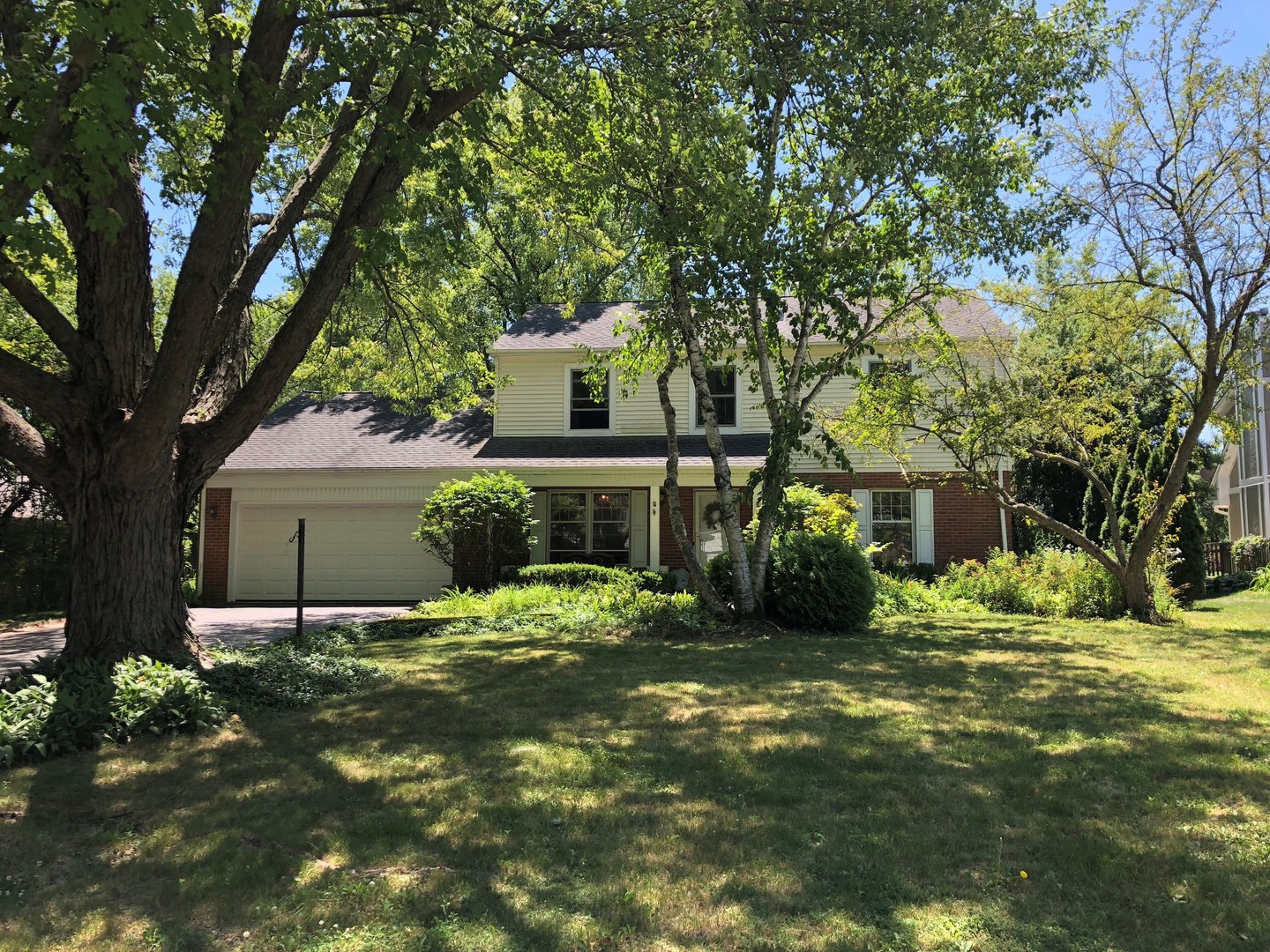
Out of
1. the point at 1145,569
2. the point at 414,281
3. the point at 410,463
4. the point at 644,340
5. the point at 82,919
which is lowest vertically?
the point at 82,919

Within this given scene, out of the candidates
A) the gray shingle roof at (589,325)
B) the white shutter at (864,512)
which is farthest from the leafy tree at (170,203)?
the white shutter at (864,512)

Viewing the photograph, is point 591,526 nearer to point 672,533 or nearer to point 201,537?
point 672,533

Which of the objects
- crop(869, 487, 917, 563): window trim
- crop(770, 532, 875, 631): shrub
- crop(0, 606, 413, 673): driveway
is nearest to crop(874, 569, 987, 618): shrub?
crop(770, 532, 875, 631): shrub

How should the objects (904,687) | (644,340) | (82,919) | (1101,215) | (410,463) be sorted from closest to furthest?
(82,919), (904,687), (1101,215), (644,340), (410,463)

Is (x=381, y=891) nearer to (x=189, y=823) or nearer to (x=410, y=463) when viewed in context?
(x=189, y=823)

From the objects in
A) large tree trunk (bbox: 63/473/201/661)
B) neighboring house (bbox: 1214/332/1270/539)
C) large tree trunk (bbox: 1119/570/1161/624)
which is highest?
neighboring house (bbox: 1214/332/1270/539)

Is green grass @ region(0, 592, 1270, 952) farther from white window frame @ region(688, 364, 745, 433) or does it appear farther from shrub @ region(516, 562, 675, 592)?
white window frame @ region(688, 364, 745, 433)

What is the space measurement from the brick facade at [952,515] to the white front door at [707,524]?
18 cm

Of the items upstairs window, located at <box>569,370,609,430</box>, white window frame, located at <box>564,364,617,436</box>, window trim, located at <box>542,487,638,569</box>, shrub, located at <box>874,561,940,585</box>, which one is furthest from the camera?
upstairs window, located at <box>569,370,609,430</box>

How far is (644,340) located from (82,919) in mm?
10039

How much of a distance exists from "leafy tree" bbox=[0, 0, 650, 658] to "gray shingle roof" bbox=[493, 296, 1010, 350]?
923 centimetres

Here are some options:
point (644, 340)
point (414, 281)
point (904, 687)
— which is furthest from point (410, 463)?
point (904, 687)

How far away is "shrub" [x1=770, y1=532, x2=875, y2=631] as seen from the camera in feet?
36.4

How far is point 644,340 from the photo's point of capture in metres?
12.2
